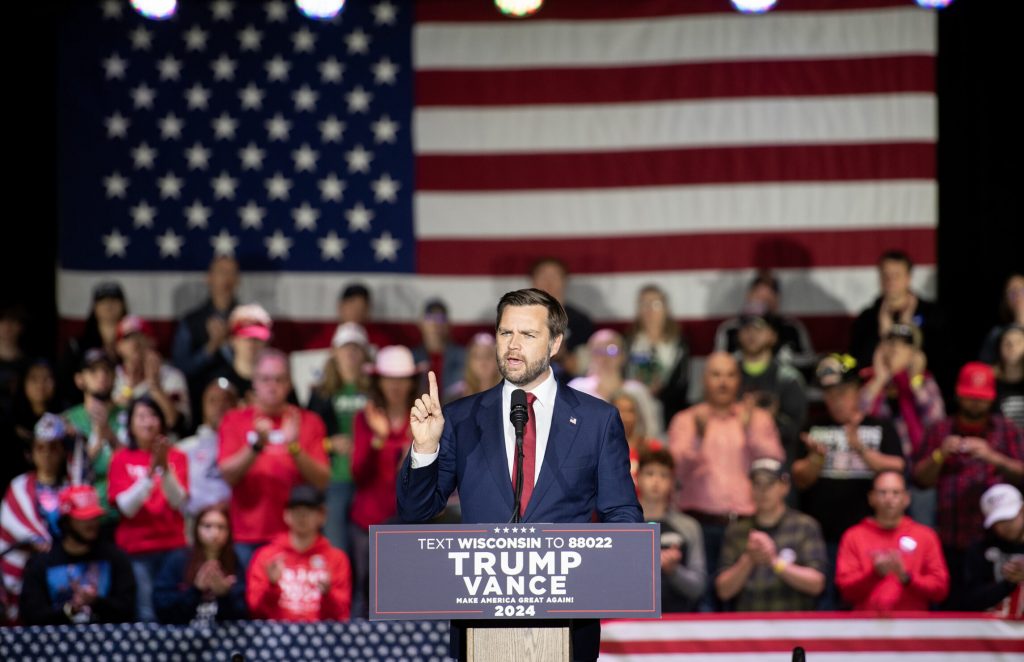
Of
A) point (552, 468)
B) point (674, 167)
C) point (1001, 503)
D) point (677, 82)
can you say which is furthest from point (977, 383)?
point (552, 468)

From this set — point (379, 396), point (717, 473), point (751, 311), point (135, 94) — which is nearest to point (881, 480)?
point (717, 473)

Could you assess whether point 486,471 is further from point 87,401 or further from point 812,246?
point 812,246

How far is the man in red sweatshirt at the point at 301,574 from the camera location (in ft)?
22.9

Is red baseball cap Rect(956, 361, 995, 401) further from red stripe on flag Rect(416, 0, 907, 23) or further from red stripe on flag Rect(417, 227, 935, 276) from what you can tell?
red stripe on flag Rect(416, 0, 907, 23)

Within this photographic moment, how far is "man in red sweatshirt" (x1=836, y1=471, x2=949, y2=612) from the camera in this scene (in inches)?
280

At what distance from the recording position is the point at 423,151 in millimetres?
10508

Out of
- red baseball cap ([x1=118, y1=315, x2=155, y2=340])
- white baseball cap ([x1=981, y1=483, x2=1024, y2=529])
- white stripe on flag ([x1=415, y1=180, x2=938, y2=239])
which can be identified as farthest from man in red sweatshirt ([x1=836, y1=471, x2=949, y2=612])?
red baseball cap ([x1=118, y1=315, x2=155, y2=340])

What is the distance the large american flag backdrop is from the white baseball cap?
3115 millimetres

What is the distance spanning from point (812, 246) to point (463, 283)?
2438 millimetres

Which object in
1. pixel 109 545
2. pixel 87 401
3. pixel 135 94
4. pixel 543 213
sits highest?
pixel 135 94

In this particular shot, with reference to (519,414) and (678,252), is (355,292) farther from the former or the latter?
→ (519,414)

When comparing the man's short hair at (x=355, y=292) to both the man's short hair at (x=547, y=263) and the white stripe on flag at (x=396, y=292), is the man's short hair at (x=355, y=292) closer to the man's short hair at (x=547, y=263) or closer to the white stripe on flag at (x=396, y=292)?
the white stripe on flag at (x=396, y=292)

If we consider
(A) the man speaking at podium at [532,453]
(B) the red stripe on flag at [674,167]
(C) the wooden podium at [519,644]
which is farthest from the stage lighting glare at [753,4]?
(C) the wooden podium at [519,644]

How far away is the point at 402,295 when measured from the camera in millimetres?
10492
